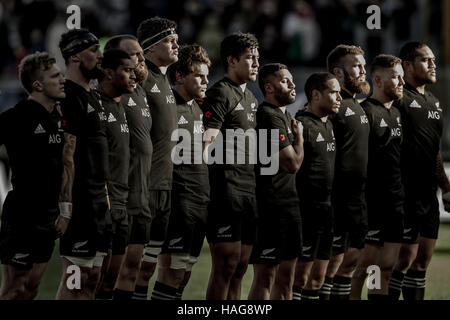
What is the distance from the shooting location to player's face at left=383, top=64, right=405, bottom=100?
37.6 ft

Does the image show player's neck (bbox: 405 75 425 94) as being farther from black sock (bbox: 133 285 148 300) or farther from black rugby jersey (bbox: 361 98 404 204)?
black sock (bbox: 133 285 148 300)

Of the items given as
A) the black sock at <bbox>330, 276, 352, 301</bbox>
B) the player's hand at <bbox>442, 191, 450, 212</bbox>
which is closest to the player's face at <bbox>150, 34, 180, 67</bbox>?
the black sock at <bbox>330, 276, 352, 301</bbox>

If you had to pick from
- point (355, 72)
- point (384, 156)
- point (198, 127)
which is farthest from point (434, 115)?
point (198, 127)

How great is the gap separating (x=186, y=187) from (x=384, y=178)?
2245mm

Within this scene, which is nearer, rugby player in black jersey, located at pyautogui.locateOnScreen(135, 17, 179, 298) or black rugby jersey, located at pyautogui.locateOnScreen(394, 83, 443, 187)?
rugby player in black jersey, located at pyautogui.locateOnScreen(135, 17, 179, 298)

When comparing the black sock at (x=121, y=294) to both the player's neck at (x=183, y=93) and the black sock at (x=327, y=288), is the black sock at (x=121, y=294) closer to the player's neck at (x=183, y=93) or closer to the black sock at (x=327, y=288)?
the player's neck at (x=183, y=93)

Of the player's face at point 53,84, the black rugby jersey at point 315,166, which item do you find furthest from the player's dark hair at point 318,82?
the player's face at point 53,84

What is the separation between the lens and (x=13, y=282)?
920cm

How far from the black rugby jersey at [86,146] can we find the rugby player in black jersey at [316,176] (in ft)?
7.53

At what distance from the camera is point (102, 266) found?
33.0 ft

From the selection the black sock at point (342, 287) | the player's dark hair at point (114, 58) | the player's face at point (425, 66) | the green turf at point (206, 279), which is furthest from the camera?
the green turf at point (206, 279)

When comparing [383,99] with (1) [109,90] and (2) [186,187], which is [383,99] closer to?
(2) [186,187]

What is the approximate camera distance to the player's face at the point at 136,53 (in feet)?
32.3

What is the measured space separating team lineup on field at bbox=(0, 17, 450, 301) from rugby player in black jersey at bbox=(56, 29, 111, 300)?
0.01 metres
